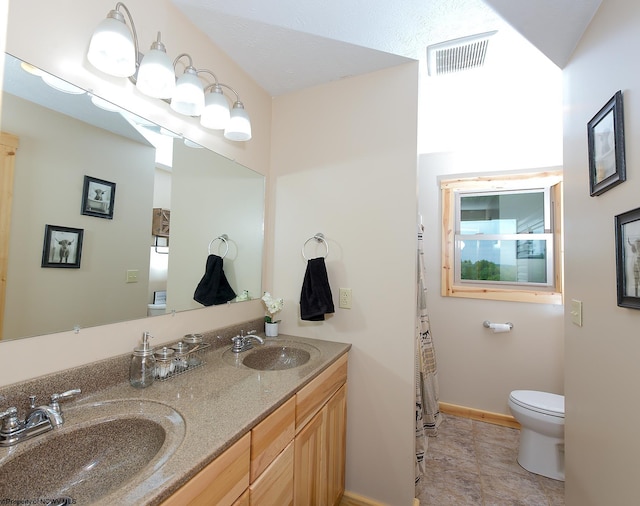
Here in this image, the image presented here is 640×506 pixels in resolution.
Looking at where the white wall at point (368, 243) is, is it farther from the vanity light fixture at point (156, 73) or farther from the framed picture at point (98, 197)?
the framed picture at point (98, 197)

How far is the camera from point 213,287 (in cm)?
157

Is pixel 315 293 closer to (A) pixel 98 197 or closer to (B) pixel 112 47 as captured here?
(A) pixel 98 197

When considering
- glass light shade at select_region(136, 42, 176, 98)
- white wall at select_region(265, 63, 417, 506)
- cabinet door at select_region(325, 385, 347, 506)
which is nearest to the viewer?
glass light shade at select_region(136, 42, 176, 98)

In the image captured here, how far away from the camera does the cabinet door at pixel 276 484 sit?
903mm

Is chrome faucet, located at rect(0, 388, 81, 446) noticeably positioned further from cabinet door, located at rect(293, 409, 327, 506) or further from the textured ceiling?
the textured ceiling

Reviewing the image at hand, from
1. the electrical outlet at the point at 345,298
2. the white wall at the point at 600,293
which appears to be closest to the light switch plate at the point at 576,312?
the white wall at the point at 600,293

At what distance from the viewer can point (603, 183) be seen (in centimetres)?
111

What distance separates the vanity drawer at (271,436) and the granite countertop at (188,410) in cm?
4

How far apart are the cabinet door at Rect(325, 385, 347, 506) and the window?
5.35 feet

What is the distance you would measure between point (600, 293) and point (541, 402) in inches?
49.1

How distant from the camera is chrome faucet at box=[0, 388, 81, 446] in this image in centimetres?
71

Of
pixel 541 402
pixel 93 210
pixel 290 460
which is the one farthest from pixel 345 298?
pixel 541 402

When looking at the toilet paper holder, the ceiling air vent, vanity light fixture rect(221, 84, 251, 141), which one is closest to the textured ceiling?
the ceiling air vent

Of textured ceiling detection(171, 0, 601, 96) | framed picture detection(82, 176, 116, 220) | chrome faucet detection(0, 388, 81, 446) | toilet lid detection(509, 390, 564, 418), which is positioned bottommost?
toilet lid detection(509, 390, 564, 418)
